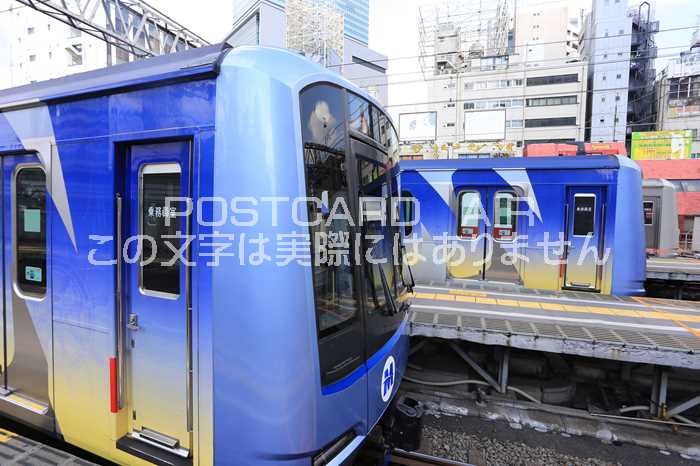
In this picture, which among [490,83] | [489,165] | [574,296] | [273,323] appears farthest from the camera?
[490,83]

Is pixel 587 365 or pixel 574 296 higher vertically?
pixel 574 296

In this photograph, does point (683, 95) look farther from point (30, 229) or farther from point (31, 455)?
point (31, 455)

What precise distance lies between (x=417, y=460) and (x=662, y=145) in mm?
47485

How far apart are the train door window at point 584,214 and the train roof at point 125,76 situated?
7.25 meters

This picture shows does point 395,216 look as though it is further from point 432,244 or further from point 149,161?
point 432,244

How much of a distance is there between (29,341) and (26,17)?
212 ft

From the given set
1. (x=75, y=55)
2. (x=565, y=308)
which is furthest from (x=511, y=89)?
(x=565, y=308)

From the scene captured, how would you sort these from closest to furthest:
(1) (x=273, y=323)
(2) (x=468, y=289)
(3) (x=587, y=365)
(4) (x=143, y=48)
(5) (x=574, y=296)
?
(1) (x=273, y=323) < (3) (x=587, y=365) < (5) (x=574, y=296) < (2) (x=468, y=289) < (4) (x=143, y=48)

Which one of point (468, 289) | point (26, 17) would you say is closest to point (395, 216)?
point (468, 289)

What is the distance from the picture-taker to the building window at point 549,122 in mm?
59706

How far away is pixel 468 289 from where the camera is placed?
24.9ft

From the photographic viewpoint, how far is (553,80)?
60875mm

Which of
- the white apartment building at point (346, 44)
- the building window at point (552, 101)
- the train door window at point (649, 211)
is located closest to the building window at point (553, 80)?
the building window at point (552, 101)

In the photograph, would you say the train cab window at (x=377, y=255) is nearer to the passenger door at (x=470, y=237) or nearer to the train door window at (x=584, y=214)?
the passenger door at (x=470, y=237)
